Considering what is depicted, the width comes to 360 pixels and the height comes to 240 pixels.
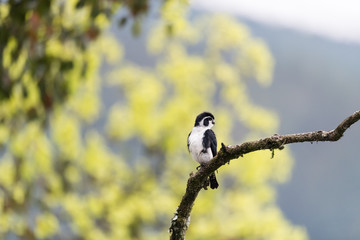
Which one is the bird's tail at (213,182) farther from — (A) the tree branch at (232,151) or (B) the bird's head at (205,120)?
(B) the bird's head at (205,120)

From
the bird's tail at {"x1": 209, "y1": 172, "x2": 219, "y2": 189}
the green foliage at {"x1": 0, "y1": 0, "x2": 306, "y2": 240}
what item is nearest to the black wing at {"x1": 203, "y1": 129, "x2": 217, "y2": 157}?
the bird's tail at {"x1": 209, "y1": 172, "x2": 219, "y2": 189}

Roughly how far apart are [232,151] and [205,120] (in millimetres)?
199

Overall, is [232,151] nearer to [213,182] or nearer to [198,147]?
[213,182]

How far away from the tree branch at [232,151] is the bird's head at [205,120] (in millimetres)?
121

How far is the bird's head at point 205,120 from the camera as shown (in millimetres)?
1268

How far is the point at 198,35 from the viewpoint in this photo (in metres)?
11.9

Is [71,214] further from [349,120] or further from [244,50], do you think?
[349,120]

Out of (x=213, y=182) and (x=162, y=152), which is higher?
(x=162, y=152)

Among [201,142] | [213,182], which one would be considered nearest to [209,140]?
[201,142]

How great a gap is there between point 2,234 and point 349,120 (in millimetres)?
9425

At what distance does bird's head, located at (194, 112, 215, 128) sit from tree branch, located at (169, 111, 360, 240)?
121 millimetres

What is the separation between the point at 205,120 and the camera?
1287 millimetres

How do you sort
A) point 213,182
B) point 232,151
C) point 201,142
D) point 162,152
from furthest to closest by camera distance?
point 162,152, point 201,142, point 213,182, point 232,151

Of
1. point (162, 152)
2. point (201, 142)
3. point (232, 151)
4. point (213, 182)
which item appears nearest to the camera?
point (232, 151)
